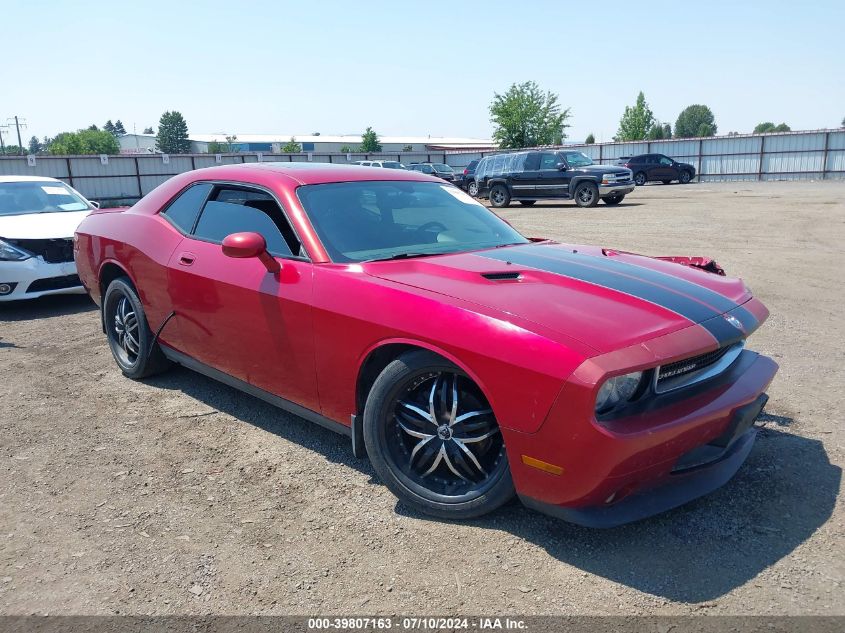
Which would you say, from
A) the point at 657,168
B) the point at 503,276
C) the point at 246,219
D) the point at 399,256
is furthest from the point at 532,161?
the point at 503,276

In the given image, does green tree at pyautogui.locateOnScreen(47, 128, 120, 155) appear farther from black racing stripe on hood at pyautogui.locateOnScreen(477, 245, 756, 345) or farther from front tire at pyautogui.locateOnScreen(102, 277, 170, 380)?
black racing stripe on hood at pyautogui.locateOnScreen(477, 245, 756, 345)

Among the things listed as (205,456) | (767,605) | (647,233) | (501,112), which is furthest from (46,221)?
(501,112)

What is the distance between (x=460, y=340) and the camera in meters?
2.72

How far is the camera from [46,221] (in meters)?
7.81

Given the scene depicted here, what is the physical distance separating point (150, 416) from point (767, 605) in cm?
353

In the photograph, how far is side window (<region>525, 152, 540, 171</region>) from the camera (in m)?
21.1

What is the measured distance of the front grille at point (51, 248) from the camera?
7.24m

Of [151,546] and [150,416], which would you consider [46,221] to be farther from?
[151,546]

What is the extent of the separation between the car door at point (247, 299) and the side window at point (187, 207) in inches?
3.1

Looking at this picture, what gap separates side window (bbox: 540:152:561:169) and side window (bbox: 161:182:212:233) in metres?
17.6

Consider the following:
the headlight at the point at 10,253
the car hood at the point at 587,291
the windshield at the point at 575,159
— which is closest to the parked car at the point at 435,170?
the windshield at the point at 575,159

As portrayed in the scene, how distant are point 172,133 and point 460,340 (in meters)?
150

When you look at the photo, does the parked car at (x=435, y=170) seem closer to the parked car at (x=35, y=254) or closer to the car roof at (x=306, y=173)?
the parked car at (x=35, y=254)

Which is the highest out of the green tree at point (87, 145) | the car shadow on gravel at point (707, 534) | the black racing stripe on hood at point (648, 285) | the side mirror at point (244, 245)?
the green tree at point (87, 145)
